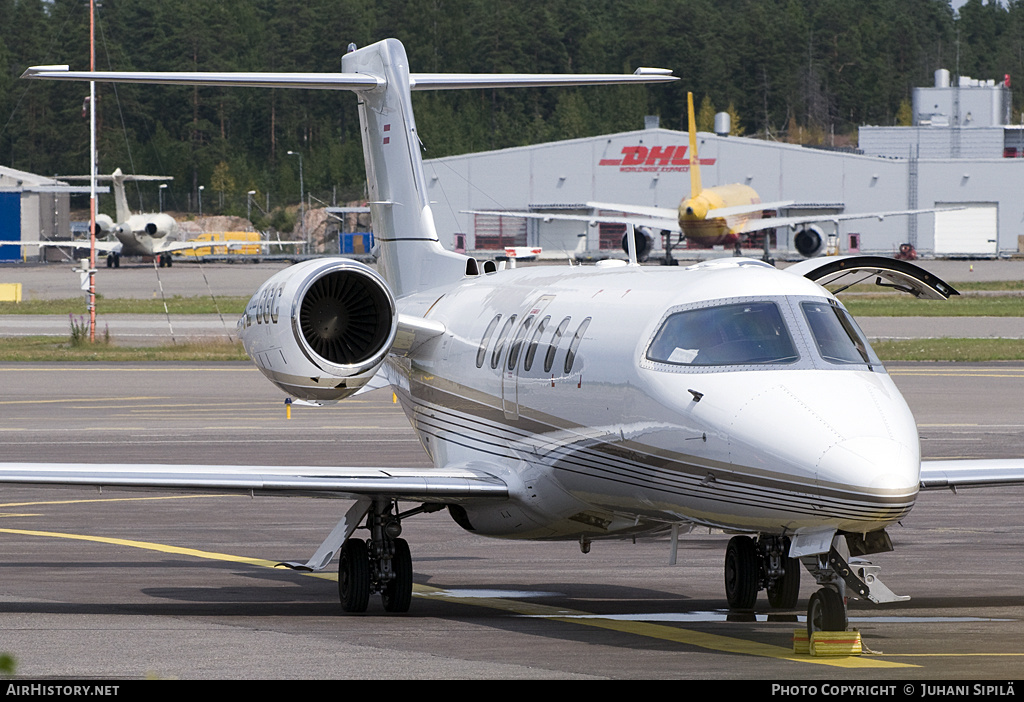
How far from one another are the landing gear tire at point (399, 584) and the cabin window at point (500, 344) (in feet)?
6.37

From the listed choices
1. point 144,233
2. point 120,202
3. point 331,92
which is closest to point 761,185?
point 144,233

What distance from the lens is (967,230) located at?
107875 millimetres

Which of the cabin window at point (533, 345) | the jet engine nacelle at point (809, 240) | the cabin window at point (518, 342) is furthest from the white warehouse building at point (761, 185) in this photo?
the cabin window at point (533, 345)

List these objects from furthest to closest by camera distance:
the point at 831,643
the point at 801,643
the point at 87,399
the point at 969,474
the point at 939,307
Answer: the point at 939,307 < the point at 87,399 < the point at 969,474 < the point at 801,643 < the point at 831,643

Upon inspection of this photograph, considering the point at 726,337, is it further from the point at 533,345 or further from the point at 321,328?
the point at 321,328

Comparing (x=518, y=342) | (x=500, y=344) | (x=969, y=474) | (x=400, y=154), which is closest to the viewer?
(x=969, y=474)

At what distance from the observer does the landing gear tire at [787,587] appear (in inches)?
513

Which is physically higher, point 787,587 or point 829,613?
point 829,613

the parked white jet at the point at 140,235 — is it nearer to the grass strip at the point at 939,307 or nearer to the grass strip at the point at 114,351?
the grass strip at the point at 939,307

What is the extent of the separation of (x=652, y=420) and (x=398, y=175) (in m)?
8.81

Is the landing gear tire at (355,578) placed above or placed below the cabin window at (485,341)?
below

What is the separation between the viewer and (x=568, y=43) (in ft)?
646

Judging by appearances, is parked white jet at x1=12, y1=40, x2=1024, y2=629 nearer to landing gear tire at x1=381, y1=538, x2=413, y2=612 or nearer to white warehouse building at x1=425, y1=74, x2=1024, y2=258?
landing gear tire at x1=381, y1=538, x2=413, y2=612
